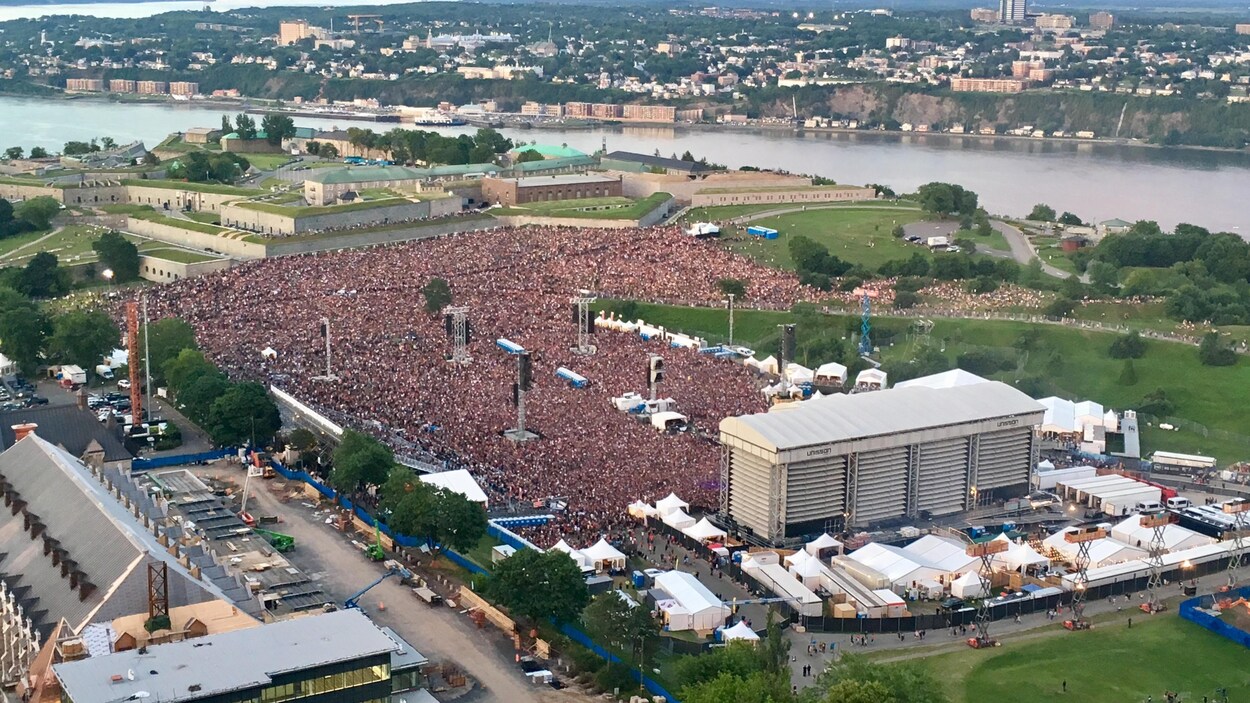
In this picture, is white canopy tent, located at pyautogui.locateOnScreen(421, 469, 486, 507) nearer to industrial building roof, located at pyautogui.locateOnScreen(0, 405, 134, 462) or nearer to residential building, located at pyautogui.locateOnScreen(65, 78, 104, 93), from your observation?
industrial building roof, located at pyautogui.locateOnScreen(0, 405, 134, 462)

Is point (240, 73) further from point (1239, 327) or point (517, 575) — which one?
point (517, 575)

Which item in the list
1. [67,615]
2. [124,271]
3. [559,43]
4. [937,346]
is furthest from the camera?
[559,43]

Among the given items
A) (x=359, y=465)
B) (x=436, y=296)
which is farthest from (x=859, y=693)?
(x=436, y=296)

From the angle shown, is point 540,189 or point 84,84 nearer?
point 540,189

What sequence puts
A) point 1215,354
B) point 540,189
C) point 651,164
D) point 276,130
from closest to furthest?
point 1215,354, point 540,189, point 651,164, point 276,130

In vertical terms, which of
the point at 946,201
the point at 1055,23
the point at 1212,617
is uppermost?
the point at 1055,23

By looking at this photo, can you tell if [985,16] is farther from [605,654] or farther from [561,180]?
[605,654]

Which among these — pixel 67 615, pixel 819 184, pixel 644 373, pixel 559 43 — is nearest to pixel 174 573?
pixel 67 615
